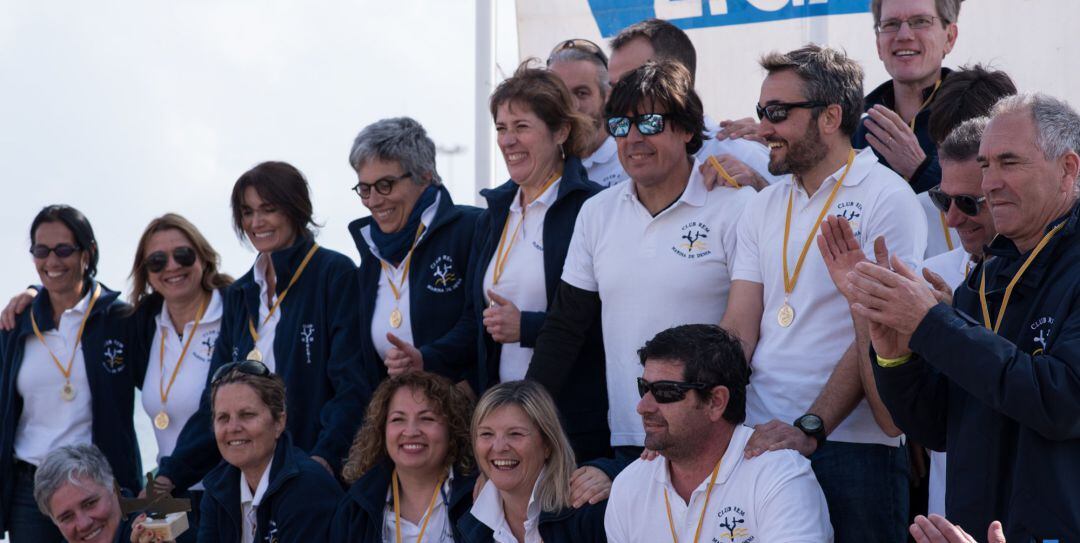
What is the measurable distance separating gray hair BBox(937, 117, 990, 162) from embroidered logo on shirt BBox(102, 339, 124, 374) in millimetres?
4259

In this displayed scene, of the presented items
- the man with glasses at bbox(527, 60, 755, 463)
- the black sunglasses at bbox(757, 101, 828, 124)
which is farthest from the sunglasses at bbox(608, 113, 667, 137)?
the black sunglasses at bbox(757, 101, 828, 124)

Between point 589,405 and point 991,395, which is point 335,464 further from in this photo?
point 991,395

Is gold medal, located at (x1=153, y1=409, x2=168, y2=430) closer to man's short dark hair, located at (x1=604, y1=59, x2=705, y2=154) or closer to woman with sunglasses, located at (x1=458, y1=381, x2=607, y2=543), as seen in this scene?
woman with sunglasses, located at (x1=458, y1=381, x2=607, y2=543)

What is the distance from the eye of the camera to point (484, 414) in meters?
5.00

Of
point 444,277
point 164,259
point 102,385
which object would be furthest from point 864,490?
point 102,385

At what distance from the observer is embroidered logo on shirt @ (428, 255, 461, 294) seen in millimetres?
5773

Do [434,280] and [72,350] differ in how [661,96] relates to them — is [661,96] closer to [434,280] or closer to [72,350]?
[434,280]

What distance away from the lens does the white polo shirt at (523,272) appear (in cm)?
536

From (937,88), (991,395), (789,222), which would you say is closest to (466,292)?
(789,222)

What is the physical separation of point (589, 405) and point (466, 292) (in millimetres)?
797

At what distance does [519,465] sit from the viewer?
4.93 metres

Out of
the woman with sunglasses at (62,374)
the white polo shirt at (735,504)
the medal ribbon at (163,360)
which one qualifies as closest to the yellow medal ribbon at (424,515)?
the white polo shirt at (735,504)

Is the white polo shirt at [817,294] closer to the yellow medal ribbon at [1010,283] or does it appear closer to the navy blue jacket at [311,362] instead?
the yellow medal ribbon at [1010,283]

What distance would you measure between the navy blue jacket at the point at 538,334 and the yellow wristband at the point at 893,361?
1668 millimetres
